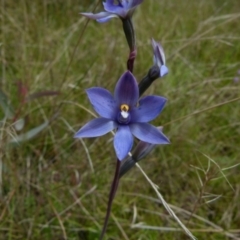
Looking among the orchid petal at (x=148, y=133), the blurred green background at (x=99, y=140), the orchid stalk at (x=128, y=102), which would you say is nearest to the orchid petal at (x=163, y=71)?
the orchid stalk at (x=128, y=102)

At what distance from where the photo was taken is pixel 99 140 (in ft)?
6.16

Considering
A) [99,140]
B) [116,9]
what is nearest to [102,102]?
[116,9]

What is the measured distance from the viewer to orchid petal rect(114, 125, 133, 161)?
1006 millimetres

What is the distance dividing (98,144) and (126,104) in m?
0.78

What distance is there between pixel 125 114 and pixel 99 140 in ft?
2.63

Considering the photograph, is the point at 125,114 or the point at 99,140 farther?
the point at 99,140

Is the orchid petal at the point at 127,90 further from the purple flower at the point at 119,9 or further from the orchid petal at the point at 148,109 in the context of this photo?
the purple flower at the point at 119,9

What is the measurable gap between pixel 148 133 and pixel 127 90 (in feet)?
0.31

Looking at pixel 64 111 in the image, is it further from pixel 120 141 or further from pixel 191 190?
pixel 120 141

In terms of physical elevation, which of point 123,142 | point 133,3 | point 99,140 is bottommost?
point 99,140

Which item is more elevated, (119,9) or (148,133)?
(119,9)

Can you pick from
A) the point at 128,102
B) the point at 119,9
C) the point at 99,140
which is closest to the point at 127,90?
the point at 128,102

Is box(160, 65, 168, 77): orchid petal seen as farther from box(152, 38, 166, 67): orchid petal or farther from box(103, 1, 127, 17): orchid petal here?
box(103, 1, 127, 17): orchid petal

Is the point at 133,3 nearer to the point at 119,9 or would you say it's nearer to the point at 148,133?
the point at 119,9
